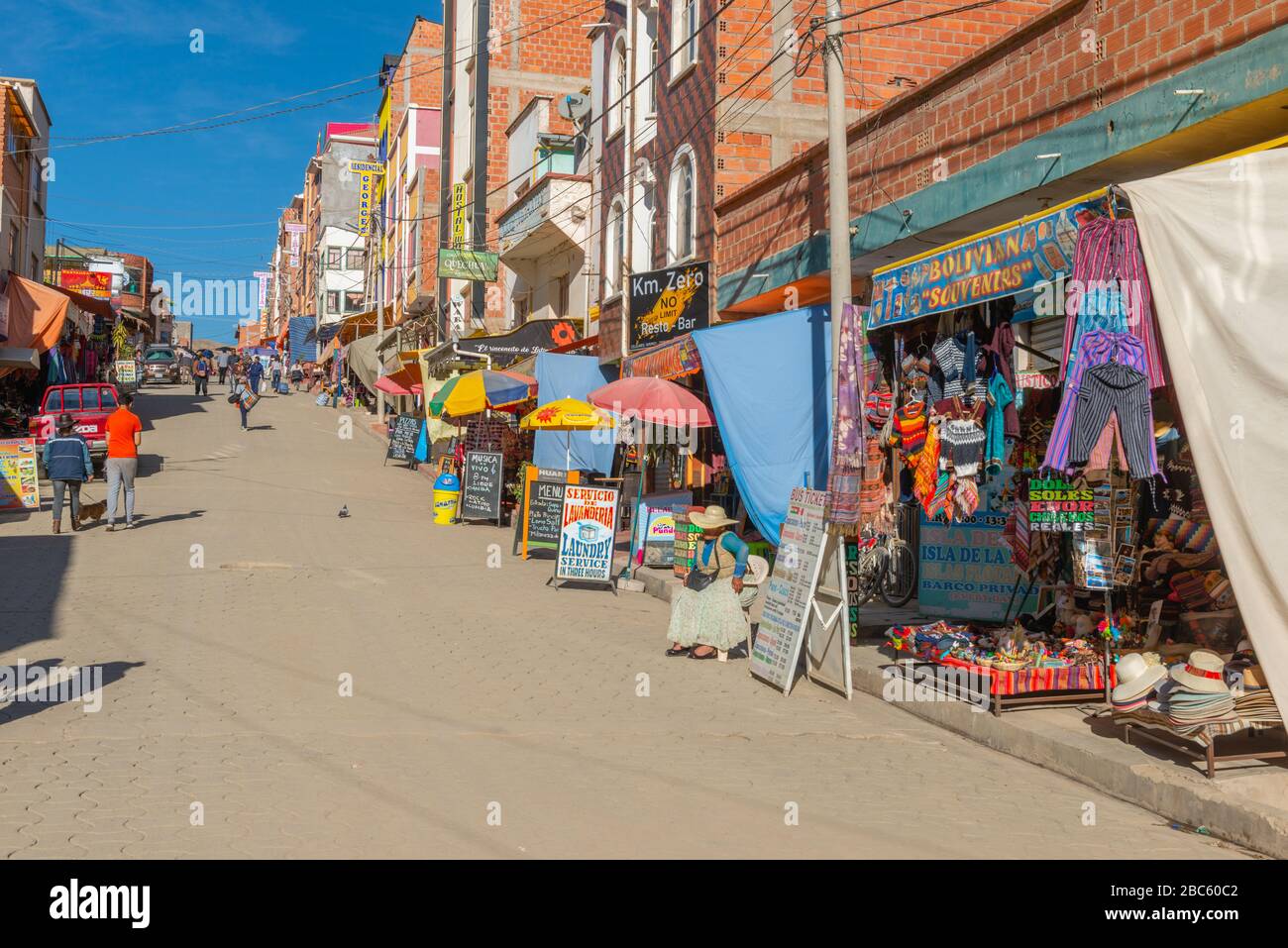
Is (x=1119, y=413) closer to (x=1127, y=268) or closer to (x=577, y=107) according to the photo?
(x=1127, y=268)

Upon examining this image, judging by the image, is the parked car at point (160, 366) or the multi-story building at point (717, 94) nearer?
the multi-story building at point (717, 94)

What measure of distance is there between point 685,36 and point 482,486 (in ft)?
29.0

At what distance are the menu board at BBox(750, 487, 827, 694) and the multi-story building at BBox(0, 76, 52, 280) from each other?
26583mm

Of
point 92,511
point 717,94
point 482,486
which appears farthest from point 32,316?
point 717,94

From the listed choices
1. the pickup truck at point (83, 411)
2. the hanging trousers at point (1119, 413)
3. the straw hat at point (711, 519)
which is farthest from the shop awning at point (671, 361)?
the pickup truck at point (83, 411)

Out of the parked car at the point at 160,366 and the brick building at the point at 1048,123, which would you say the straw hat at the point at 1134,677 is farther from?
the parked car at the point at 160,366

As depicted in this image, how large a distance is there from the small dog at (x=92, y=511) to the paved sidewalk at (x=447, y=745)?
11.2 ft

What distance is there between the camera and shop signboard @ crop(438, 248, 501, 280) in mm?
33219

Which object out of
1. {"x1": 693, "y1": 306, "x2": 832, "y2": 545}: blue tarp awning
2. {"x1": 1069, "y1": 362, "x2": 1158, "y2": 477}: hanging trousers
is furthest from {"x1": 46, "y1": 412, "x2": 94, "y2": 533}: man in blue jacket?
{"x1": 1069, "y1": 362, "x2": 1158, "y2": 477}: hanging trousers

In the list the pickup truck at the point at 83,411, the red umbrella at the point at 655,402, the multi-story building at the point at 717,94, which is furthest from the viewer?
the pickup truck at the point at 83,411

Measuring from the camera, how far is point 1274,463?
6.19 m

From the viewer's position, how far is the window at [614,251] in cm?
2408

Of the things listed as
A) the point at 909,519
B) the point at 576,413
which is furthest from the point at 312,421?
the point at 909,519

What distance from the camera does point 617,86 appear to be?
2434 centimetres
